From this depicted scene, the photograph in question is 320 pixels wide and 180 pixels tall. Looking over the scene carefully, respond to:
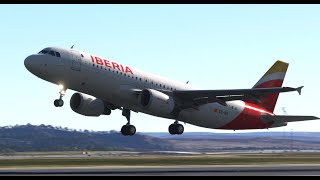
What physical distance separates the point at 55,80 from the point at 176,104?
11191 mm

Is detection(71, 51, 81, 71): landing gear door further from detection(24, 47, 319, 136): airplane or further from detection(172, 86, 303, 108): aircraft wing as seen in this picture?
detection(172, 86, 303, 108): aircraft wing

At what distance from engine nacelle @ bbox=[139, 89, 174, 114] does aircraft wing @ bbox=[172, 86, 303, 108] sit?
218 centimetres

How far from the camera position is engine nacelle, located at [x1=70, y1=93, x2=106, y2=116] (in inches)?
2127

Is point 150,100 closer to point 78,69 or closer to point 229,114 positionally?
point 78,69

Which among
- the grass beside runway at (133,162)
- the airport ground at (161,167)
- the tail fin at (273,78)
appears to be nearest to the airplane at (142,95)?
the tail fin at (273,78)

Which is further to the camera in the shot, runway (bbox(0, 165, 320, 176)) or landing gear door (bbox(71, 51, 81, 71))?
landing gear door (bbox(71, 51, 81, 71))

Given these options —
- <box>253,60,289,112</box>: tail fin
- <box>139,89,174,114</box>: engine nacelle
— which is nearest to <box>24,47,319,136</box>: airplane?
<box>139,89,174,114</box>: engine nacelle

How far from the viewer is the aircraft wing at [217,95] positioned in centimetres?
5178

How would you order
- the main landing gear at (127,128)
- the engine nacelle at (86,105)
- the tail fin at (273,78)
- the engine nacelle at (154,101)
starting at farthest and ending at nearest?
the tail fin at (273,78), the main landing gear at (127,128), the engine nacelle at (86,105), the engine nacelle at (154,101)

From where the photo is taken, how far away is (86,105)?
5400 centimetres

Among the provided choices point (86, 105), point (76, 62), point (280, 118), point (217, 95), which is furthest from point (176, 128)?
point (76, 62)

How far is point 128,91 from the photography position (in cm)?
5028

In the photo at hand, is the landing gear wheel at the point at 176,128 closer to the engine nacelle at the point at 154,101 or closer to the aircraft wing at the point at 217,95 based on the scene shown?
the aircraft wing at the point at 217,95
